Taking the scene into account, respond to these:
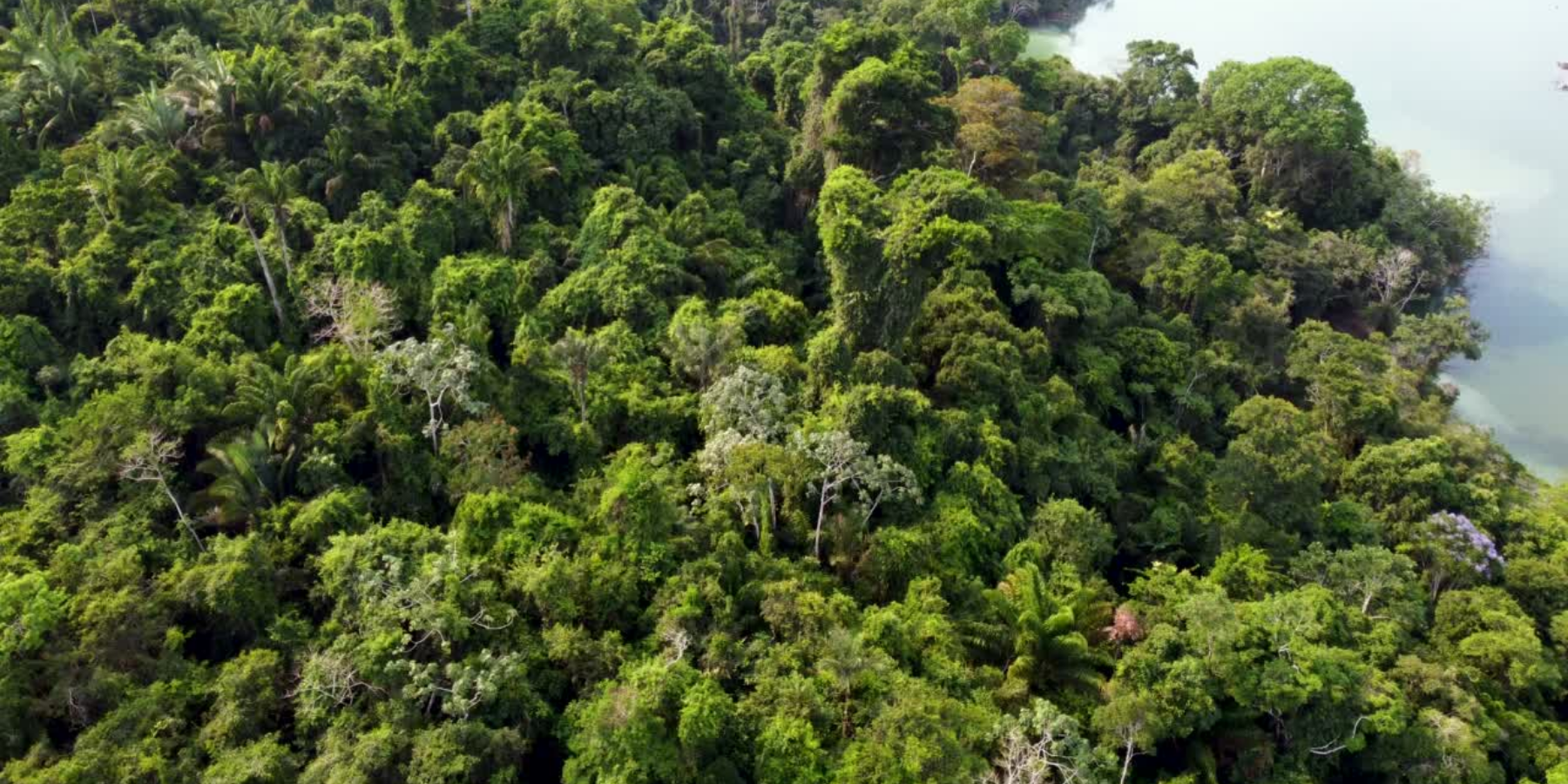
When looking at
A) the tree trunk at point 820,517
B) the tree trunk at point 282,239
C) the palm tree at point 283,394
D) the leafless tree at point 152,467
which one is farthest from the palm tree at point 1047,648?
the tree trunk at point 282,239

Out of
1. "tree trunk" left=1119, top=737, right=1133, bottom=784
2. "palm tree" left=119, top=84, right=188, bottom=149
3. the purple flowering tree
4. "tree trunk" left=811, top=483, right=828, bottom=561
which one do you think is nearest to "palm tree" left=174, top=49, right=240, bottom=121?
"palm tree" left=119, top=84, right=188, bottom=149

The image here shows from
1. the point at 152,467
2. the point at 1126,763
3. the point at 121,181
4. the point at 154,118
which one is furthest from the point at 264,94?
the point at 1126,763

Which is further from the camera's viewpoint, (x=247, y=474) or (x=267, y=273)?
(x=267, y=273)

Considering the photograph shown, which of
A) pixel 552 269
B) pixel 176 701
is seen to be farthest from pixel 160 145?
pixel 176 701

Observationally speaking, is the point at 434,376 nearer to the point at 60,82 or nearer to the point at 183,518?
the point at 183,518

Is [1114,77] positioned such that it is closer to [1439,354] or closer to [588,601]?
[1439,354]

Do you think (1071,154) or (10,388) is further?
(1071,154)

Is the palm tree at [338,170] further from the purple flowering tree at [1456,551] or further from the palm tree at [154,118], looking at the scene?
the purple flowering tree at [1456,551]
